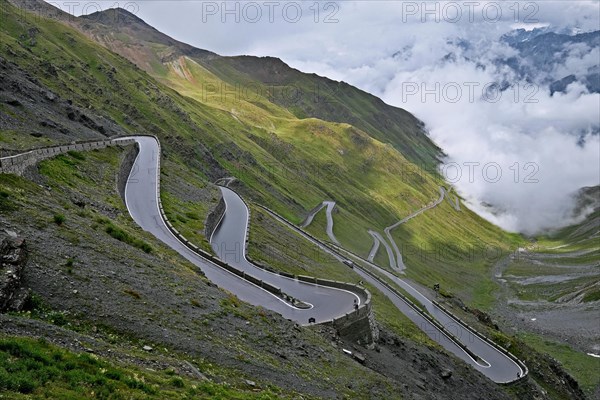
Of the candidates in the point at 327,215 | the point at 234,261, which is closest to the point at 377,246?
the point at 327,215

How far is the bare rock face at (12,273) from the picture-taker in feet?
70.2

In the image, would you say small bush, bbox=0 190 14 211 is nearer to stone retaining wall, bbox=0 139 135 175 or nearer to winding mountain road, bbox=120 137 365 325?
stone retaining wall, bbox=0 139 135 175

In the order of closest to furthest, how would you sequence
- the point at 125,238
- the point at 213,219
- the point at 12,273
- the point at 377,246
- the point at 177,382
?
the point at 177,382 → the point at 12,273 → the point at 125,238 → the point at 213,219 → the point at 377,246

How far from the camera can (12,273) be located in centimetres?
2253

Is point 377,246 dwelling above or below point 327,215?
below

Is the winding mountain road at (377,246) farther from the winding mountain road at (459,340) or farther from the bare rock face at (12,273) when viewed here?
the bare rock face at (12,273)

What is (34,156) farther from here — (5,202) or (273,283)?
(273,283)

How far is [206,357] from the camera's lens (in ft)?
79.7

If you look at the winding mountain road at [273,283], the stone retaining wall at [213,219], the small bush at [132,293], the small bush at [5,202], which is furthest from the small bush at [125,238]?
the stone retaining wall at [213,219]

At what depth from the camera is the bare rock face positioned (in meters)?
21.4

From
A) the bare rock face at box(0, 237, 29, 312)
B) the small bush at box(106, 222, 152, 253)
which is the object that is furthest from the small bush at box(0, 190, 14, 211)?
the small bush at box(106, 222, 152, 253)

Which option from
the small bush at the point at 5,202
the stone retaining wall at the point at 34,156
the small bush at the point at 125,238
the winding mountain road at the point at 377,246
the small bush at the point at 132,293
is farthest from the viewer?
the winding mountain road at the point at 377,246

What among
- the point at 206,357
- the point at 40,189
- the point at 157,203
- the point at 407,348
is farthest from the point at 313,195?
the point at 206,357

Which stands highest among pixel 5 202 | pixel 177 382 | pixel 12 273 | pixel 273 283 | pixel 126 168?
pixel 126 168
